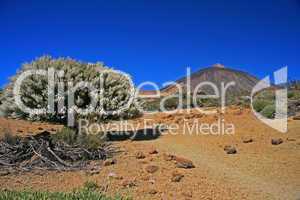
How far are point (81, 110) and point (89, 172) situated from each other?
120 inches

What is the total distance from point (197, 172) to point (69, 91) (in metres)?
3.98

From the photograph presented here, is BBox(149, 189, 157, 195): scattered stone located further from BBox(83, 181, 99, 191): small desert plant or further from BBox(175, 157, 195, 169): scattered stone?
BBox(175, 157, 195, 169): scattered stone

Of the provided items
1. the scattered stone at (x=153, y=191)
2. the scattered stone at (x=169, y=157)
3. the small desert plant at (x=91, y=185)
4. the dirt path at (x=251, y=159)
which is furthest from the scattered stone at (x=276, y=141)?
the small desert plant at (x=91, y=185)

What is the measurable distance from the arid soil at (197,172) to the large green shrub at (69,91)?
1.04 metres

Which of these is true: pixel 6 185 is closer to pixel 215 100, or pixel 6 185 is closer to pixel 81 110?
pixel 81 110

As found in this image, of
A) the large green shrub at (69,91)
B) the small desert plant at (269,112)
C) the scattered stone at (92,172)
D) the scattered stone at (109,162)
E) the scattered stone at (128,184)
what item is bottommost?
the scattered stone at (128,184)

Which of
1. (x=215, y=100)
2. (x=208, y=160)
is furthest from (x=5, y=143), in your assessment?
(x=215, y=100)

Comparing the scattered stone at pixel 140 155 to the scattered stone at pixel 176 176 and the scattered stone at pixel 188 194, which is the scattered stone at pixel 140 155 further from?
the scattered stone at pixel 188 194

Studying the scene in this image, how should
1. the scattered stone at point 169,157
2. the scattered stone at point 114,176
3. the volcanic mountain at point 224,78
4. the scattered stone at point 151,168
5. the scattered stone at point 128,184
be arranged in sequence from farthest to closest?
the volcanic mountain at point 224,78, the scattered stone at point 169,157, the scattered stone at point 151,168, the scattered stone at point 114,176, the scattered stone at point 128,184

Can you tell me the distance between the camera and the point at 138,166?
776 cm

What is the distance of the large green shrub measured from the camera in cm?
967

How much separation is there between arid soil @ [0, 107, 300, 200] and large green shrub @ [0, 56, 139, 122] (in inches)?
40.9

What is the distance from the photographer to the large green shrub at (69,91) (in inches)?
381

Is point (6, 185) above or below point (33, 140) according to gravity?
below
